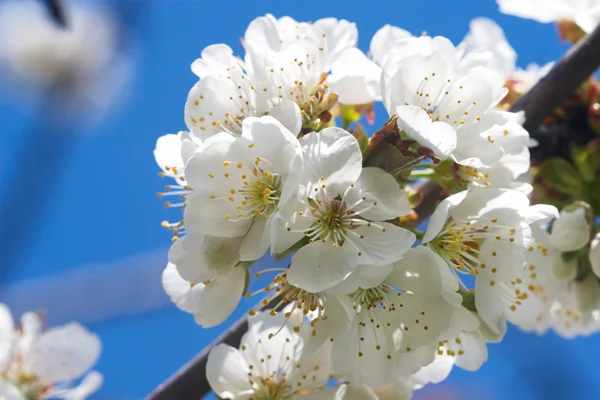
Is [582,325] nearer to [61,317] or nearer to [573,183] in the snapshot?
[573,183]

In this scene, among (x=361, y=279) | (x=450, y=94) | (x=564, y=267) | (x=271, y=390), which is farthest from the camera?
(x=564, y=267)

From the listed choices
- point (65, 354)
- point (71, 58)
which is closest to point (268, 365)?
point (65, 354)

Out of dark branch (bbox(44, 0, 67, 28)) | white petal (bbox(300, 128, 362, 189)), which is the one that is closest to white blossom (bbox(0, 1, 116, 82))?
dark branch (bbox(44, 0, 67, 28))

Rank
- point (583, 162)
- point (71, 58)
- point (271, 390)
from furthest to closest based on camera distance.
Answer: point (71, 58), point (583, 162), point (271, 390)

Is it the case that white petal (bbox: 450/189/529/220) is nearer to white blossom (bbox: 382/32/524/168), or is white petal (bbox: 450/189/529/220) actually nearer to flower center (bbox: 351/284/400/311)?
white blossom (bbox: 382/32/524/168)

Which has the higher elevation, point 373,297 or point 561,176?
point 373,297

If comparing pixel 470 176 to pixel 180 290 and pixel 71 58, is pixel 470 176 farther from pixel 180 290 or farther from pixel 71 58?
pixel 71 58

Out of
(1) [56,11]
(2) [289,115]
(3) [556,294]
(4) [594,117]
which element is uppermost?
(1) [56,11]

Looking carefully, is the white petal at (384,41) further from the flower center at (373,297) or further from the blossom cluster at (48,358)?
the blossom cluster at (48,358)

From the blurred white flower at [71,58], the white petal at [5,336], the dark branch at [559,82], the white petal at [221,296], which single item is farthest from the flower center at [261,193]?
the blurred white flower at [71,58]
